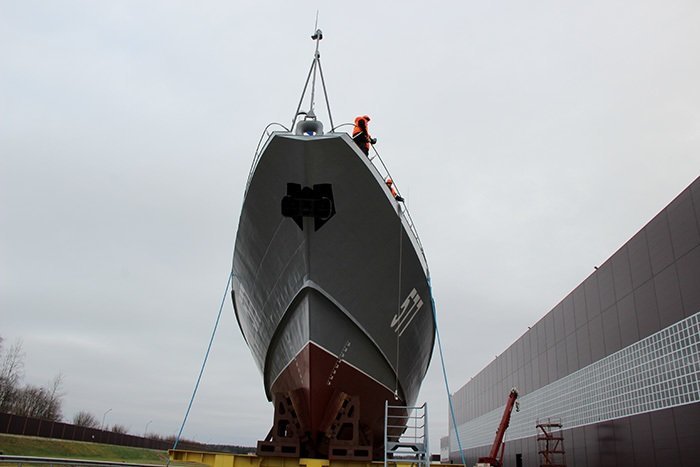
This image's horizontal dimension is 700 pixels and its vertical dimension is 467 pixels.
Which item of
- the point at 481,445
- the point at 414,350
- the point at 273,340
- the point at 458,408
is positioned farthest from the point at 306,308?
the point at 458,408

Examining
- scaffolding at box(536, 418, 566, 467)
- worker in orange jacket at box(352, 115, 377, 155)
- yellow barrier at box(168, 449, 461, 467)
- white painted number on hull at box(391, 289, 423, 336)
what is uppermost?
worker in orange jacket at box(352, 115, 377, 155)

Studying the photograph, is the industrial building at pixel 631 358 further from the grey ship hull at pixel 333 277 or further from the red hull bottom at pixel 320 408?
the red hull bottom at pixel 320 408

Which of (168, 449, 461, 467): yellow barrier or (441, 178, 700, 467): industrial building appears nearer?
(168, 449, 461, 467): yellow barrier

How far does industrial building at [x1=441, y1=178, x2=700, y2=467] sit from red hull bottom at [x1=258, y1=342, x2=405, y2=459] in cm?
685

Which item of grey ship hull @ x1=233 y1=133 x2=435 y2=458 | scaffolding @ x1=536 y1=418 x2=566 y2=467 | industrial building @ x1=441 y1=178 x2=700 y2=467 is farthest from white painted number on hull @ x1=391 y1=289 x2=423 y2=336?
scaffolding @ x1=536 y1=418 x2=566 y2=467

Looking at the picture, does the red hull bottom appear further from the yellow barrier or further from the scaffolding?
the scaffolding

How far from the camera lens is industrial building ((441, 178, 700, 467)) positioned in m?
10.7

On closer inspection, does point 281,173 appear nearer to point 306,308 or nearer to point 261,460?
point 306,308

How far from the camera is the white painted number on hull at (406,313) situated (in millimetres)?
8875

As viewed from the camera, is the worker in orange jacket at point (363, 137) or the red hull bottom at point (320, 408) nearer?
the red hull bottom at point (320, 408)

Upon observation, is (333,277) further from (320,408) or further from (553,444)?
(553,444)

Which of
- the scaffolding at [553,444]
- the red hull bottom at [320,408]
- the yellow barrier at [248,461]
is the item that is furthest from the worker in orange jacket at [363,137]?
the scaffolding at [553,444]

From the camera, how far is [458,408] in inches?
1698

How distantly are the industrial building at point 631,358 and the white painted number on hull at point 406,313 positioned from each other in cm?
580
